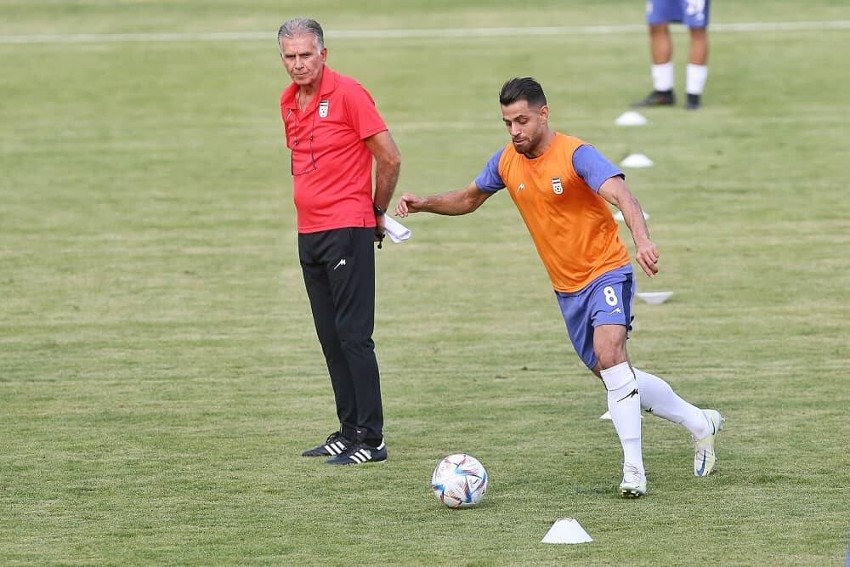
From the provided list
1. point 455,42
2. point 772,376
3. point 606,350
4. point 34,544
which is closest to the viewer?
point 34,544

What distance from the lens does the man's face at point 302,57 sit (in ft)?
25.8

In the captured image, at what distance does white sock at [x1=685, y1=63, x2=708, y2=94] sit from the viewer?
58.4 feet

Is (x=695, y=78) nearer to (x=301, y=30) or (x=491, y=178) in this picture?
(x=491, y=178)

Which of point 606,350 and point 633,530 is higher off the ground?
point 606,350

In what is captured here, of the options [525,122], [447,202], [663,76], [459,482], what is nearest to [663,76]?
[663,76]

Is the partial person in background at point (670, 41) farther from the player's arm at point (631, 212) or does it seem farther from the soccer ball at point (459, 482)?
the soccer ball at point (459, 482)

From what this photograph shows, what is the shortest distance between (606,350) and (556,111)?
1113cm

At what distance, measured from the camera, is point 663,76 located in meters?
18.1

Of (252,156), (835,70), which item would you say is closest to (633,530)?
(252,156)

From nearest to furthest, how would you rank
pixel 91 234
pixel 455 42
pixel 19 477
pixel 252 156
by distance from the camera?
pixel 19 477 → pixel 91 234 → pixel 252 156 → pixel 455 42

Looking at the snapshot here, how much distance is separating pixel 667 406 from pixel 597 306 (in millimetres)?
696

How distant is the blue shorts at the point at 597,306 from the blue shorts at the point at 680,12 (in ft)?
32.9

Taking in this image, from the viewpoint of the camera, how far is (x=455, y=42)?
849 inches

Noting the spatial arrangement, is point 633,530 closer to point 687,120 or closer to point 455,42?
point 687,120
